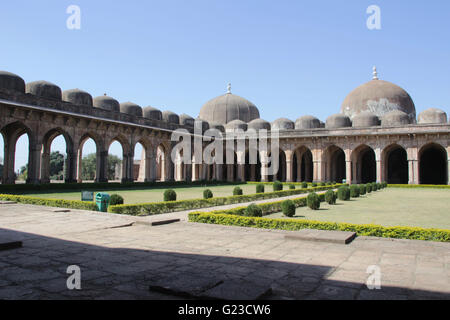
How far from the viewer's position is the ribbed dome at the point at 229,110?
40312 mm

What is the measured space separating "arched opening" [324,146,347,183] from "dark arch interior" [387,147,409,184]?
458 centimetres

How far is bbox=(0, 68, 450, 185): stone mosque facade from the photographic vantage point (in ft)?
70.8

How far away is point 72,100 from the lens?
2361cm

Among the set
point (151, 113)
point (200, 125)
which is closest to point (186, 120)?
point (200, 125)

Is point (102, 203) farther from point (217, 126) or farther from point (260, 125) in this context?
point (217, 126)

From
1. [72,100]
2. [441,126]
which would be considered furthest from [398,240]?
[441,126]

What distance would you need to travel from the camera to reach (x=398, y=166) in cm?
3494

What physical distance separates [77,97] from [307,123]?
2015cm

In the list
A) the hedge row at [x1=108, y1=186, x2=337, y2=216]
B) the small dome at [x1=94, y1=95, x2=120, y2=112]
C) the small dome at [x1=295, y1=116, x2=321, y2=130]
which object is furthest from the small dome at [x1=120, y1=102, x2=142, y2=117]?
the hedge row at [x1=108, y1=186, x2=337, y2=216]

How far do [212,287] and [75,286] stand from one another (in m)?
1.28

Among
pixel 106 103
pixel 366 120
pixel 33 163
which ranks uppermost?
pixel 106 103

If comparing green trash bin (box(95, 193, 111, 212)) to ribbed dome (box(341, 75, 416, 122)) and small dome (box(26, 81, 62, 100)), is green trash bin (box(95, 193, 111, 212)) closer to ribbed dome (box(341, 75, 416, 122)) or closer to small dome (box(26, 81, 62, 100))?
small dome (box(26, 81, 62, 100))

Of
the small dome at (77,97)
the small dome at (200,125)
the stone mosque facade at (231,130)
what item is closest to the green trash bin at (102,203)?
the stone mosque facade at (231,130)

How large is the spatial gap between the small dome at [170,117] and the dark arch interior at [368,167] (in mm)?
19298
